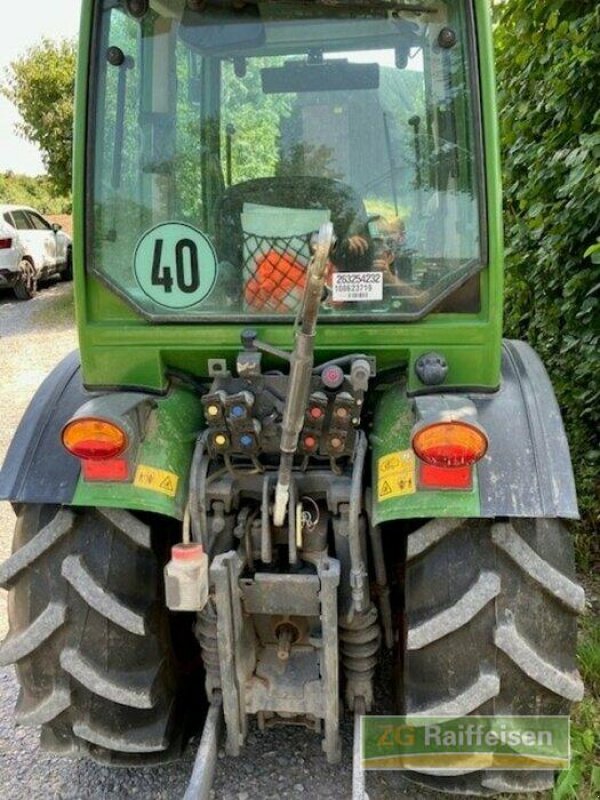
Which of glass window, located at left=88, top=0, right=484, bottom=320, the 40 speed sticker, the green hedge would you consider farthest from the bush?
the 40 speed sticker

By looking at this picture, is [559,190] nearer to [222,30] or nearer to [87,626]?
[222,30]

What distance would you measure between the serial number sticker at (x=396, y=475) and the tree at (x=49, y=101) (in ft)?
40.7

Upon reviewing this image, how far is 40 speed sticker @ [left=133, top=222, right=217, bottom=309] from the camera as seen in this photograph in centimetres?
221

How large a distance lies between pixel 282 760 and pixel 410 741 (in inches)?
21.1

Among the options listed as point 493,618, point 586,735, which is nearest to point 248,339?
point 493,618

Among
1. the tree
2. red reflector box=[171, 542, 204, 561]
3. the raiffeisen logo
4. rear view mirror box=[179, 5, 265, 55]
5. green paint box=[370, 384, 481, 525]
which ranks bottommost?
the raiffeisen logo

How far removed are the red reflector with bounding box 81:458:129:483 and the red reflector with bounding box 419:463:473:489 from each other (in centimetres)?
81

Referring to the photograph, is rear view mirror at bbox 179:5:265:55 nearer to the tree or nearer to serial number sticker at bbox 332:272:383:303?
serial number sticker at bbox 332:272:383:303

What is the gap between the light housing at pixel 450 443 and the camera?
1.86 m

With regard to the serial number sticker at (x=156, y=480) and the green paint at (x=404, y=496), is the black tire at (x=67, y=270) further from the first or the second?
the green paint at (x=404, y=496)

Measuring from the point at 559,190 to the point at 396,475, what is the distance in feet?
6.98

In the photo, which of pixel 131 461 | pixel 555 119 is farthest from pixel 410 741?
pixel 555 119

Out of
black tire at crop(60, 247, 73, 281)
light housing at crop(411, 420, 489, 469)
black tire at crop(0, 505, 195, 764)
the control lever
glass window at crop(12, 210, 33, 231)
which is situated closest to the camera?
the control lever

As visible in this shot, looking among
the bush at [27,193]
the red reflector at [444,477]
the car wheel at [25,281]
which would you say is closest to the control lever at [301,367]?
the red reflector at [444,477]
